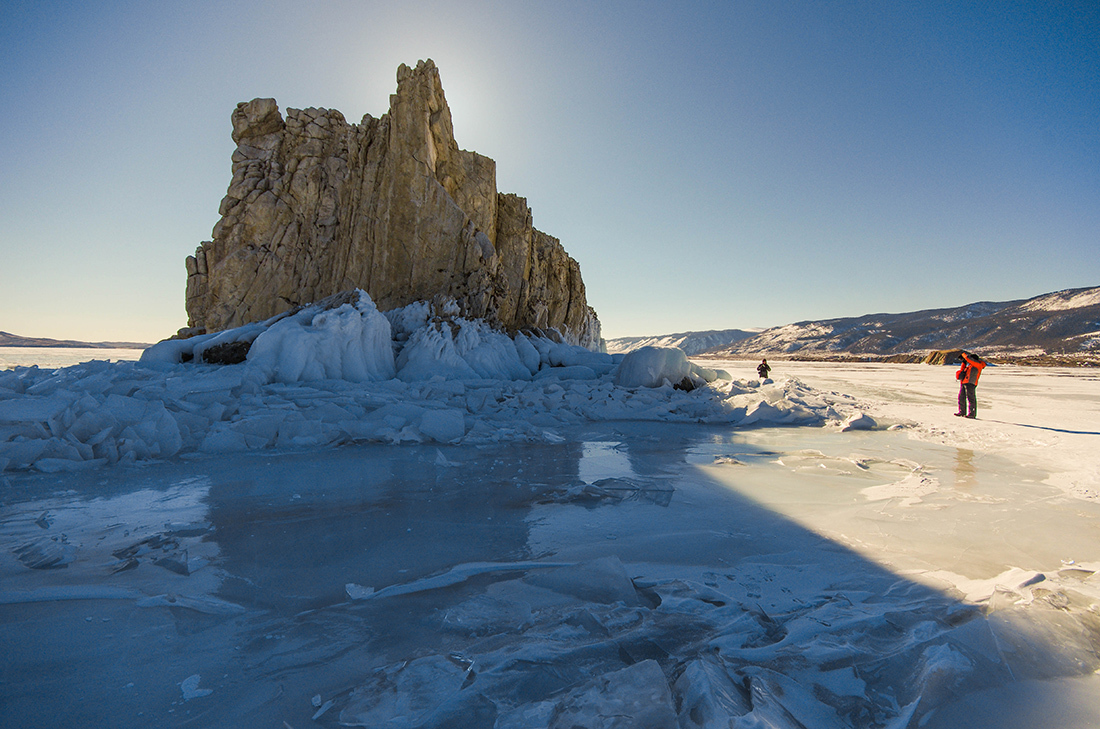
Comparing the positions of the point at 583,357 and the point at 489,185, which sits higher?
the point at 489,185

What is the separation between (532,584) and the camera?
188cm

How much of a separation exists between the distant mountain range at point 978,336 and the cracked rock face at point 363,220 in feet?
110

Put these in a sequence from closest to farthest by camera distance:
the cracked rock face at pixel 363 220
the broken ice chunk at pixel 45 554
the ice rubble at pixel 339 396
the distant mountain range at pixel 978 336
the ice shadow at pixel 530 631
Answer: the ice shadow at pixel 530 631 → the broken ice chunk at pixel 45 554 → the ice rubble at pixel 339 396 → the cracked rock face at pixel 363 220 → the distant mountain range at pixel 978 336

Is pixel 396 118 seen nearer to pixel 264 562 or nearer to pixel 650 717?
pixel 264 562

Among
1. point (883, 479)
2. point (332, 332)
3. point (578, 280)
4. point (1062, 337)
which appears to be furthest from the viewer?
point (1062, 337)

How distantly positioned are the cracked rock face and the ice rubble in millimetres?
2420

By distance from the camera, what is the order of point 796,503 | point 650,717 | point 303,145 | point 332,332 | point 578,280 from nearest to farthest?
point 650,717 < point 796,503 < point 332,332 < point 303,145 < point 578,280

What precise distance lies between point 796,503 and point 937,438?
383cm

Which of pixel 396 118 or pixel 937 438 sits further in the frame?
pixel 396 118

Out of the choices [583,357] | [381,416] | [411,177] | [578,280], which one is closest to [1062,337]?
[578,280]

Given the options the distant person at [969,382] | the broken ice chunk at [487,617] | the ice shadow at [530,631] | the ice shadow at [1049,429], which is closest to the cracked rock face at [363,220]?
the distant person at [969,382]

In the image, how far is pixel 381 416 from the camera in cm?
572

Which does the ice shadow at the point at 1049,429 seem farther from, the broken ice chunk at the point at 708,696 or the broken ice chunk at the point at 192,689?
the broken ice chunk at the point at 192,689

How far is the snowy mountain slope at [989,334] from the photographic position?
4869 centimetres
